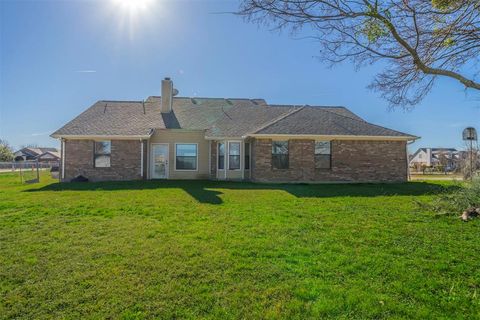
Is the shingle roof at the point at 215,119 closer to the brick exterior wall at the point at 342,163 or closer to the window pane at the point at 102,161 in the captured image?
the brick exterior wall at the point at 342,163

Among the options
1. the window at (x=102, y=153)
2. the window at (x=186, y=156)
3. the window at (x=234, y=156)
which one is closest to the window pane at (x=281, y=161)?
the window at (x=234, y=156)

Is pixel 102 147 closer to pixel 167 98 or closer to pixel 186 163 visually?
pixel 186 163

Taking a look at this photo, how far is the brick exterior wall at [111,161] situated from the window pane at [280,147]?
23.5 feet

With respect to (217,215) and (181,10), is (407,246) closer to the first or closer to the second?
(217,215)

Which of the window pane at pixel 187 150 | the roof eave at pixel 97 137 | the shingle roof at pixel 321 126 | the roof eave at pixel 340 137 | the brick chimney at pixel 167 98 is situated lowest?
the window pane at pixel 187 150

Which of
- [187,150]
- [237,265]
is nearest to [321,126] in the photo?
[187,150]

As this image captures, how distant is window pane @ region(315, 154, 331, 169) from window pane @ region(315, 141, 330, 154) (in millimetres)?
201

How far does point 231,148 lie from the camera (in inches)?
654

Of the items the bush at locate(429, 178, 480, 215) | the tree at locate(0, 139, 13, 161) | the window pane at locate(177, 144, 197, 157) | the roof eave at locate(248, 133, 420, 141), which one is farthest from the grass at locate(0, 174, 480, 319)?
the tree at locate(0, 139, 13, 161)

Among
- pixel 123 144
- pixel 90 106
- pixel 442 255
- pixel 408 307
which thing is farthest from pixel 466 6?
pixel 90 106

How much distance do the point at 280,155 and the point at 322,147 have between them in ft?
7.12

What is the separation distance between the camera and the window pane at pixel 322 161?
1520 cm

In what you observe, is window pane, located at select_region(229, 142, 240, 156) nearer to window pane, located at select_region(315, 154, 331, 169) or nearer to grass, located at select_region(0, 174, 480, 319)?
window pane, located at select_region(315, 154, 331, 169)

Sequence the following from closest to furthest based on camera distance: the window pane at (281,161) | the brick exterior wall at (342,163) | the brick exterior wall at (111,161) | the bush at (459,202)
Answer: the bush at (459,202)
the brick exterior wall at (342,163)
the window pane at (281,161)
the brick exterior wall at (111,161)
